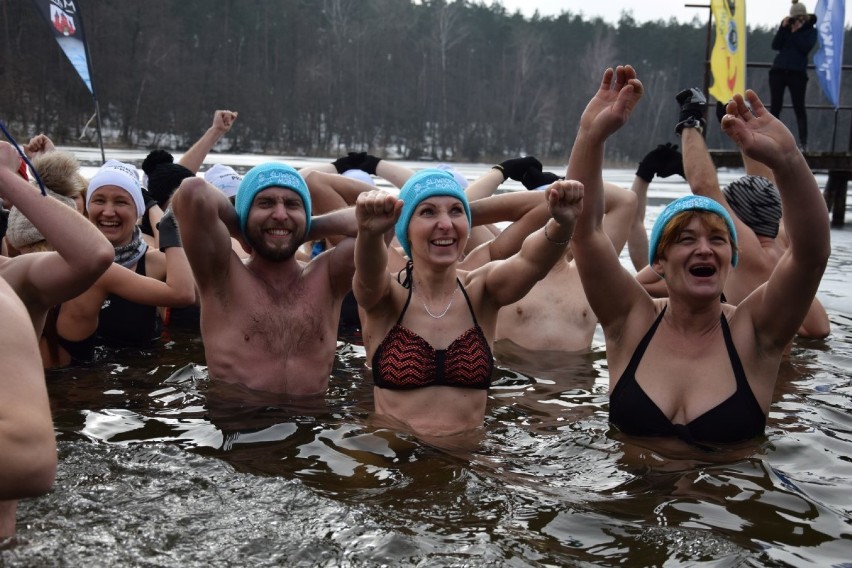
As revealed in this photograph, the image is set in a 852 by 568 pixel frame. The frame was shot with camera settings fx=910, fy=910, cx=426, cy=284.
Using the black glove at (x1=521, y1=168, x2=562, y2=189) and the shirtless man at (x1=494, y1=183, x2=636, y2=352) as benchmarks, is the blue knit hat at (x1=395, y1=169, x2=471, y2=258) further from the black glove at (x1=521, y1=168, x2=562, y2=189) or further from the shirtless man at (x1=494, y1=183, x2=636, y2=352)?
the black glove at (x1=521, y1=168, x2=562, y2=189)

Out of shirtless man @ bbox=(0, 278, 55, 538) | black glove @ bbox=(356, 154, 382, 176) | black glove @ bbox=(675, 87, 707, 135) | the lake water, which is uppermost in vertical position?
black glove @ bbox=(675, 87, 707, 135)

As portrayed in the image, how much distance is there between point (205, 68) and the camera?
50.1 meters

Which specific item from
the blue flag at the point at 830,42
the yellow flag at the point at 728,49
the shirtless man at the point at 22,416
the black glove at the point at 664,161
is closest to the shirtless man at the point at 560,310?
the black glove at the point at 664,161

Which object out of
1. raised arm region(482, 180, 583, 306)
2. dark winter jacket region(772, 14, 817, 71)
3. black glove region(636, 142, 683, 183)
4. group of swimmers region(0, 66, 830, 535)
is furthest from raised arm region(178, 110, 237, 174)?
dark winter jacket region(772, 14, 817, 71)

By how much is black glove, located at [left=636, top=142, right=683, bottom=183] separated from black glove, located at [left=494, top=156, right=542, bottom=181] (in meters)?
0.83

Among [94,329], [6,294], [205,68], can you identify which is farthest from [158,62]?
[6,294]

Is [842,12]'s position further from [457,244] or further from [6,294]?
[6,294]

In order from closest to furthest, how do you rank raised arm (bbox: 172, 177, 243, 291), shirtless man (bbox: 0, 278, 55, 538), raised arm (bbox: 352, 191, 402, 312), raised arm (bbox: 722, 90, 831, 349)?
shirtless man (bbox: 0, 278, 55, 538)
raised arm (bbox: 722, 90, 831, 349)
raised arm (bbox: 352, 191, 402, 312)
raised arm (bbox: 172, 177, 243, 291)

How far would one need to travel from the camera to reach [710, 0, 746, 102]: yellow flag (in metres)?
11.9

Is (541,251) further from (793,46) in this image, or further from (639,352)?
(793,46)

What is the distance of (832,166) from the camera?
48.2 ft

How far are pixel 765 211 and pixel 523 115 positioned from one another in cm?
5490

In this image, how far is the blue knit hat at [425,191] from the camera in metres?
4.04

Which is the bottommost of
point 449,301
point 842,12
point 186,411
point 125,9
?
point 186,411
